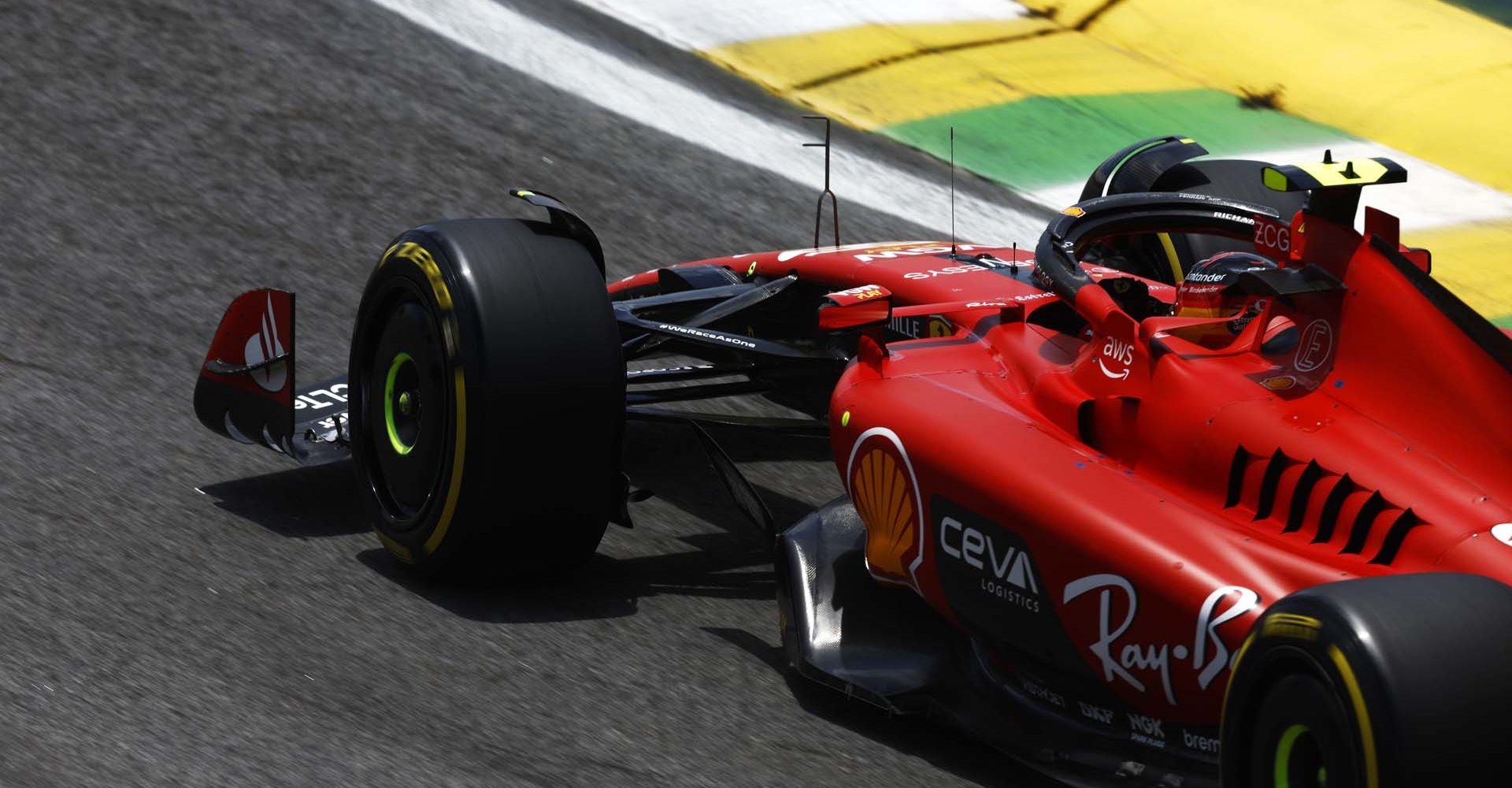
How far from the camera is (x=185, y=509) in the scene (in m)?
5.21

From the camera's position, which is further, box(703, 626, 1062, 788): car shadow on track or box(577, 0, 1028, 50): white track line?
box(577, 0, 1028, 50): white track line

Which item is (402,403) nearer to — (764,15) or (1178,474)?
(1178,474)

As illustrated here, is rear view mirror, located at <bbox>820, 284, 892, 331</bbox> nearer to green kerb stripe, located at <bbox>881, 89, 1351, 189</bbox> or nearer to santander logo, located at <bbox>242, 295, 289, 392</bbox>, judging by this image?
santander logo, located at <bbox>242, 295, 289, 392</bbox>

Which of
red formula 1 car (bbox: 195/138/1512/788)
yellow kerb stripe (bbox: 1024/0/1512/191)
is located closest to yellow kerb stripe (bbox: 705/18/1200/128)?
yellow kerb stripe (bbox: 1024/0/1512/191)

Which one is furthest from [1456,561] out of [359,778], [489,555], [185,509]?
[185,509]

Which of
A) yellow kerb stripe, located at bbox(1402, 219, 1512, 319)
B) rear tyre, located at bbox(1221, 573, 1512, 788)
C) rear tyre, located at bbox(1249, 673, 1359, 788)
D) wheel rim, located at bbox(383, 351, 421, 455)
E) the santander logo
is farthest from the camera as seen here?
yellow kerb stripe, located at bbox(1402, 219, 1512, 319)

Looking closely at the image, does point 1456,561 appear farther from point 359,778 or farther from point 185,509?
point 185,509

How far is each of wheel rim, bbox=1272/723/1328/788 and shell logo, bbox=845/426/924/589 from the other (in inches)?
50.5

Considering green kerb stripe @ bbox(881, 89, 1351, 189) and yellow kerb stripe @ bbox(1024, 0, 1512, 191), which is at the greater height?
yellow kerb stripe @ bbox(1024, 0, 1512, 191)

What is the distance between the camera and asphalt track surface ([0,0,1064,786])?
3.96 m

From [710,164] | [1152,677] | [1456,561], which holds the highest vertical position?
[1456,561]

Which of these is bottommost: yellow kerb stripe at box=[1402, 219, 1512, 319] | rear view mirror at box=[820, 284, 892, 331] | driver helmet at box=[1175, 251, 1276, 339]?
yellow kerb stripe at box=[1402, 219, 1512, 319]

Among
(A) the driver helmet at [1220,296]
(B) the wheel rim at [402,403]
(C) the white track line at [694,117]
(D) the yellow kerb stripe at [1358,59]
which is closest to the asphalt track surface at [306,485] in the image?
(C) the white track line at [694,117]

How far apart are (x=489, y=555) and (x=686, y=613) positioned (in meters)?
0.57
